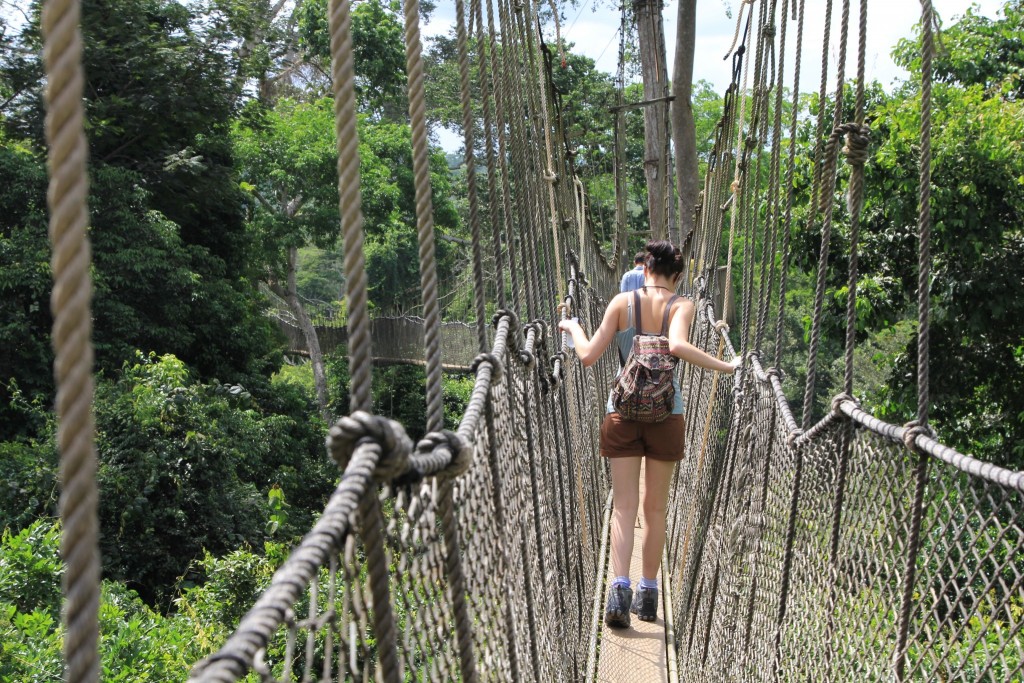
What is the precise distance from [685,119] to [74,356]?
21.7 ft

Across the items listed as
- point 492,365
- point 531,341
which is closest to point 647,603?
point 531,341

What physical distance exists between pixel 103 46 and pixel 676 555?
7685 millimetres

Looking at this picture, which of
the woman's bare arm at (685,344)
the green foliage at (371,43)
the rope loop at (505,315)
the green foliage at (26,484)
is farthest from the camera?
the green foliage at (371,43)

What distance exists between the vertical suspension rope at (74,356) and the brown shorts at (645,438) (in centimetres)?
205

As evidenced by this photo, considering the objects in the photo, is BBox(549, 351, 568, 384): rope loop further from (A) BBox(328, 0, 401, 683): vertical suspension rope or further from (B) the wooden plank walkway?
(A) BBox(328, 0, 401, 683): vertical suspension rope

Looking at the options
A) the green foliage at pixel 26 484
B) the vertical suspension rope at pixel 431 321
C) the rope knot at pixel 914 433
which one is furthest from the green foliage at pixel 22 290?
the rope knot at pixel 914 433

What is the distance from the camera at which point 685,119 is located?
677cm

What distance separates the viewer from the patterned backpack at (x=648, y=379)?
2385 mm

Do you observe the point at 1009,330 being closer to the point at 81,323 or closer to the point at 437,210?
the point at 81,323

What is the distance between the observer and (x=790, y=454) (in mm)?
1883

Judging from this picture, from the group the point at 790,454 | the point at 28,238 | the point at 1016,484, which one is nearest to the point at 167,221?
the point at 28,238

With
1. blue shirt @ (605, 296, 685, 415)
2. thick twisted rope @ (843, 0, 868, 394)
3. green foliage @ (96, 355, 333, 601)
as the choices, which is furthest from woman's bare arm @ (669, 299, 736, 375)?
green foliage @ (96, 355, 333, 601)

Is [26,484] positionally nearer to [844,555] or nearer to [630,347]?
[630,347]

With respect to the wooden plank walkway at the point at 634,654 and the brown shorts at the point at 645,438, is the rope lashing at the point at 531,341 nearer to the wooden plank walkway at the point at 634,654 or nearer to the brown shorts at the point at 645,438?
A: the brown shorts at the point at 645,438
